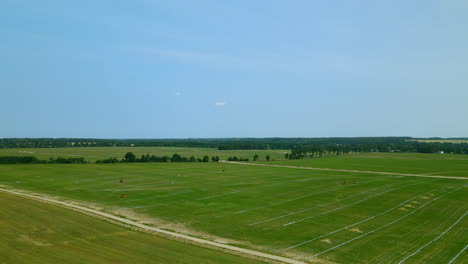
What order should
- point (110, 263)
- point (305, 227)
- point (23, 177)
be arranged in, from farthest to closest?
point (23, 177) → point (305, 227) → point (110, 263)

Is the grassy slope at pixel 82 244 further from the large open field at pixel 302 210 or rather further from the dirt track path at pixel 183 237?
the large open field at pixel 302 210

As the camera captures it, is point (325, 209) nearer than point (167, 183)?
Yes

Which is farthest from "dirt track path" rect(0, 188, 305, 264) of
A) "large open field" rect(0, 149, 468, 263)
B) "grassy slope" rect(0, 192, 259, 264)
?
"grassy slope" rect(0, 192, 259, 264)

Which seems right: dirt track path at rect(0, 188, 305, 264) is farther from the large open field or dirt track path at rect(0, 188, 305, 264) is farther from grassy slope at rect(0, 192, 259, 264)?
grassy slope at rect(0, 192, 259, 264)

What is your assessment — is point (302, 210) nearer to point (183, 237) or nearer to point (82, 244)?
point (183, 237)

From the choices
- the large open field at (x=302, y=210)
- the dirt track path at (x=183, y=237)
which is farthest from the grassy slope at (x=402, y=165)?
the dirt track path at (x=183, y=237)

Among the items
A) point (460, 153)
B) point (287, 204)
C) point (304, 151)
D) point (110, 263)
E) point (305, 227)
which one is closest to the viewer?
point (110, 263)

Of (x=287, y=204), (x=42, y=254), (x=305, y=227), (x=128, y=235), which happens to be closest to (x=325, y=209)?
(x=287, y=204)

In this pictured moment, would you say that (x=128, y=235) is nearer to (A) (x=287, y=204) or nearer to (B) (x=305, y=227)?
(B) (x=305, y=227)
